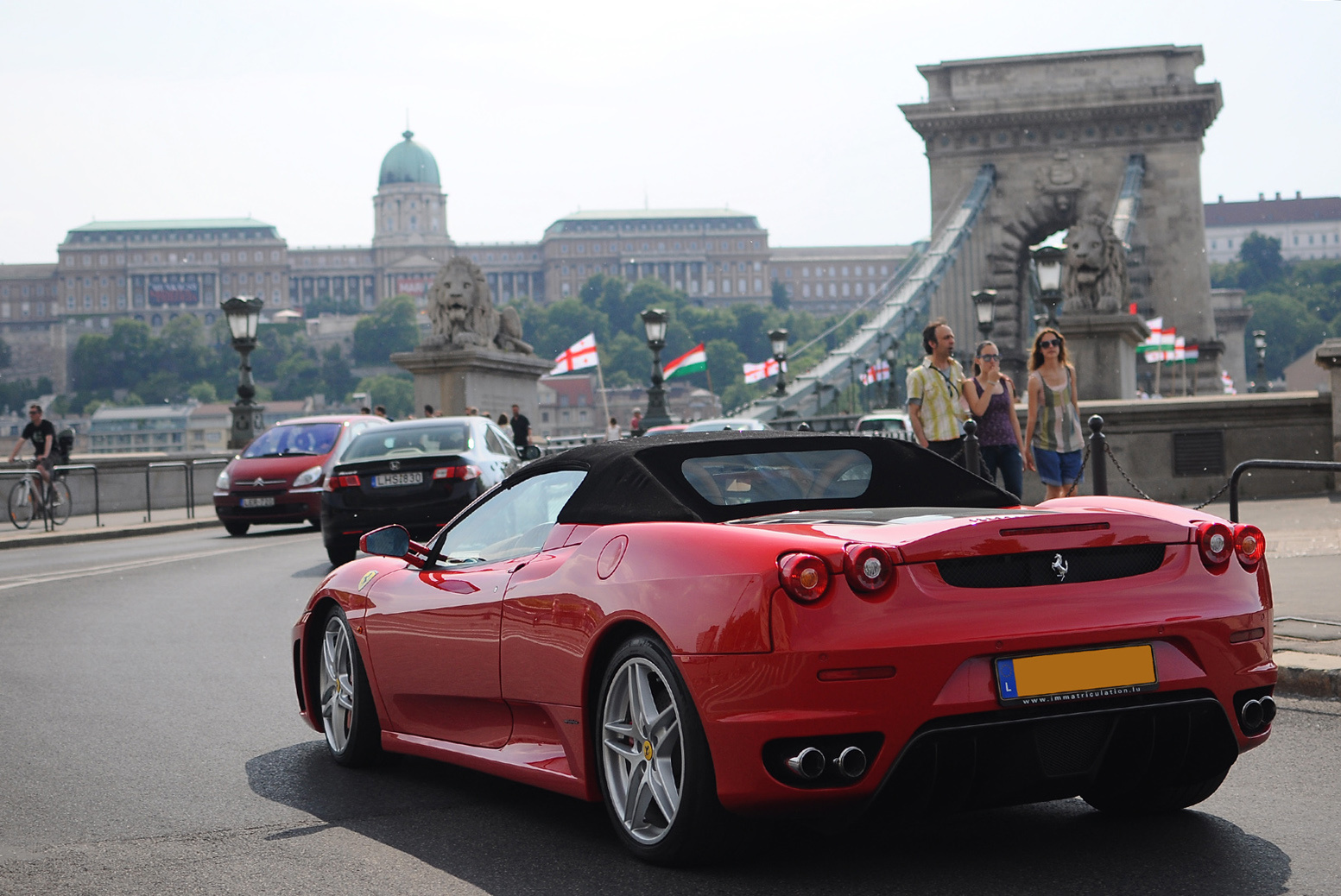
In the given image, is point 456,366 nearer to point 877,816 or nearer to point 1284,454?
point 1284,454

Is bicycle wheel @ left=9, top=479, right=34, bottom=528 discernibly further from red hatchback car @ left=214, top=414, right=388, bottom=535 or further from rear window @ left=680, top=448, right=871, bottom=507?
rear window @ left=680, top=448, right=871, bottom=507

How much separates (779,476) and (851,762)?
113 cm

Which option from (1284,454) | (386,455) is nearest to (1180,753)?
(386,455)

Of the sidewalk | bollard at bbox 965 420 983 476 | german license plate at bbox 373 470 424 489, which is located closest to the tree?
the sidewalk

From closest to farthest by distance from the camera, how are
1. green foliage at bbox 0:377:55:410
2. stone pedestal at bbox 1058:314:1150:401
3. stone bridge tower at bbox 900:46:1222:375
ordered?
stone pedestal at bbox 1058:314:1150:401 → stone bridge tower at bbox 900:46:1222:375 → green foliage at bbox 0:377:55:410

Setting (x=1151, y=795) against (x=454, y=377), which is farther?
(x=454, y=377)

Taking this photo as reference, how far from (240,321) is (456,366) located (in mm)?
4303

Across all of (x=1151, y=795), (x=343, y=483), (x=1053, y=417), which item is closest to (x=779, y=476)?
(x=1151, y=795)

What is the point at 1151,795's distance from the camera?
4.48 m

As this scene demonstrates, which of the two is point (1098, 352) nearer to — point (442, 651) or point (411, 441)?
point (411, 441)

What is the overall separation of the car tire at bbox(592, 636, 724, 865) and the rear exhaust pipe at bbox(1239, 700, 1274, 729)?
130 centimetres

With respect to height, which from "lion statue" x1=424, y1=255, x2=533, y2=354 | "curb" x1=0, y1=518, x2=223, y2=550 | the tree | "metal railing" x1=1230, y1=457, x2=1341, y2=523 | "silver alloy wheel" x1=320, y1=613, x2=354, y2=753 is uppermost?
the tree

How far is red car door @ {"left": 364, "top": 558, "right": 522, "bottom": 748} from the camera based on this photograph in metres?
4.77

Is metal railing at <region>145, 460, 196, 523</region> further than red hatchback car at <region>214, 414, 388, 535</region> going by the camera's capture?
Yes
